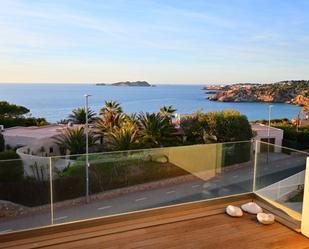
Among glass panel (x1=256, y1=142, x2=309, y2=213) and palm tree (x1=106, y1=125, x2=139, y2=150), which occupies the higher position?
glass panel (x1=256, y1=142, x2=309, y2=213)

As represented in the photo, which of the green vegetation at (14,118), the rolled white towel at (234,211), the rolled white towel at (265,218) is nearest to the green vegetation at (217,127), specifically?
the green vegetation at (14,118)

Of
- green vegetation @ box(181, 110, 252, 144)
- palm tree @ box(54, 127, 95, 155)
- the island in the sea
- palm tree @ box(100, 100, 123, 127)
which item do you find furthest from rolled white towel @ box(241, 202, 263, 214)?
the island in the sea

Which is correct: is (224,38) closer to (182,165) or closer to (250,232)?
(182,165)

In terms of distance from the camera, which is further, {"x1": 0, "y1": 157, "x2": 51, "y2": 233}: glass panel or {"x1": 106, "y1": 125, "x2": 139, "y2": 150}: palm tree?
{"x1": 106, "y1": 125, "x2": 139, "y2": 150}: palm tree

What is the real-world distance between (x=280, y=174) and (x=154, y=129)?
1589 centimetres

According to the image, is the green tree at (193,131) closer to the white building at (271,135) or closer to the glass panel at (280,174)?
the white building at (271,135)

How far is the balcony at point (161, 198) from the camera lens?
4.23m

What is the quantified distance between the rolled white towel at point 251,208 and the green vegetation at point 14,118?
100 feet

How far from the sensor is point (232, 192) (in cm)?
608

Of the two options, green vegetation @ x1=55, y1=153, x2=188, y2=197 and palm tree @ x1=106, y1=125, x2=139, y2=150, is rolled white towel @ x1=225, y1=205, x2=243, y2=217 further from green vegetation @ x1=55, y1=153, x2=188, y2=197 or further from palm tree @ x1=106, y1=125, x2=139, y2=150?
palm tree @ x1=106, y1=125, x2=139, y2=150

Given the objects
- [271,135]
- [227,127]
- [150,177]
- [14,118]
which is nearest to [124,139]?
[227,127]

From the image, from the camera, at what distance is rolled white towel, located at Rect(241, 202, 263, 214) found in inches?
199

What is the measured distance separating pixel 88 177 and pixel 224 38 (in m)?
30.2

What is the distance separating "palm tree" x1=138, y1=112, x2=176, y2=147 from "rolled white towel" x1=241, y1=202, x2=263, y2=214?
16.7 m
